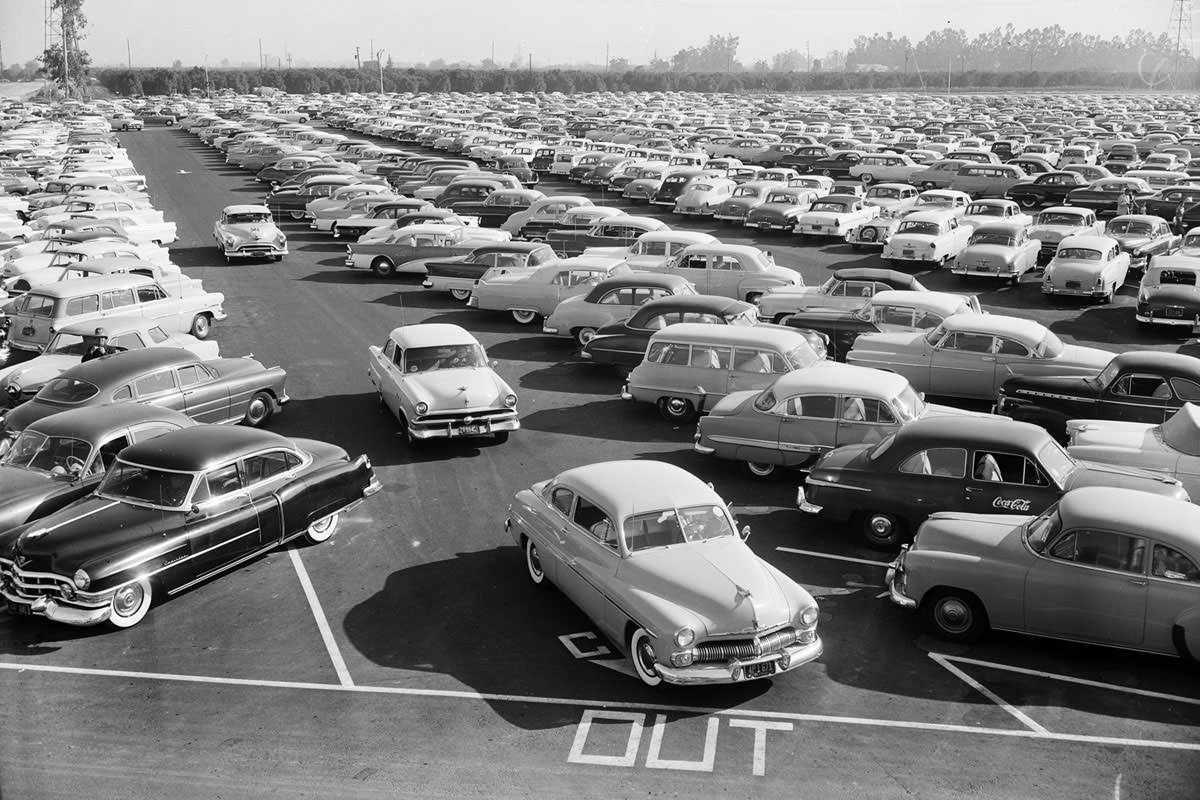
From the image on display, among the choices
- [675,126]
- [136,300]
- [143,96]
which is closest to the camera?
[136,300]

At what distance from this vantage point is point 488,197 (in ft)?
116

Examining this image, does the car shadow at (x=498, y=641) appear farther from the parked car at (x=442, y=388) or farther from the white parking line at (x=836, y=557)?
the parked car at (x=442, y=388)

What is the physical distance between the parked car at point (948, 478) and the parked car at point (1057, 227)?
18.8 metres

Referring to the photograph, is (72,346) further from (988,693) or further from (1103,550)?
(1103,550)

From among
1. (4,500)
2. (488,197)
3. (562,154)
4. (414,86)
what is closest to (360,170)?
(562,154)

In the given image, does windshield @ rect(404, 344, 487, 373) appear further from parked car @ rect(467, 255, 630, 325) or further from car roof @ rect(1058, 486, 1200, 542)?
car roof @ rect(1058, 486, 1200, 542)

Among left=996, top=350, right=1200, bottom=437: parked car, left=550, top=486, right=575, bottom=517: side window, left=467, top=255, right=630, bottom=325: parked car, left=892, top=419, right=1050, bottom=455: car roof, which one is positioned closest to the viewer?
left=550, top=486, right=575, bottom=517: side window

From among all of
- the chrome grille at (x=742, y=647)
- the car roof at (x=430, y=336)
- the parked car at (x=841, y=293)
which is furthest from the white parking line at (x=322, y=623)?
the parked car at (x=841, y=293)

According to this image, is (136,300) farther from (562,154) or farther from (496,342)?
(562,154)

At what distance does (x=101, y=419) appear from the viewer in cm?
1307

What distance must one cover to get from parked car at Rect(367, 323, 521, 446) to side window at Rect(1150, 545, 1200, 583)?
28.5 feet

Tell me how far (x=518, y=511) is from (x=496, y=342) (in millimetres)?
10942

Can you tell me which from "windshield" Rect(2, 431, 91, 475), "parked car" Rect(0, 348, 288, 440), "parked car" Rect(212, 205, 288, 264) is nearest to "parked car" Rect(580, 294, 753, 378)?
"parked car" Rect(0, 348, 288, 440)

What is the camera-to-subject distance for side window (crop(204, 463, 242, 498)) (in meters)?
11.4
